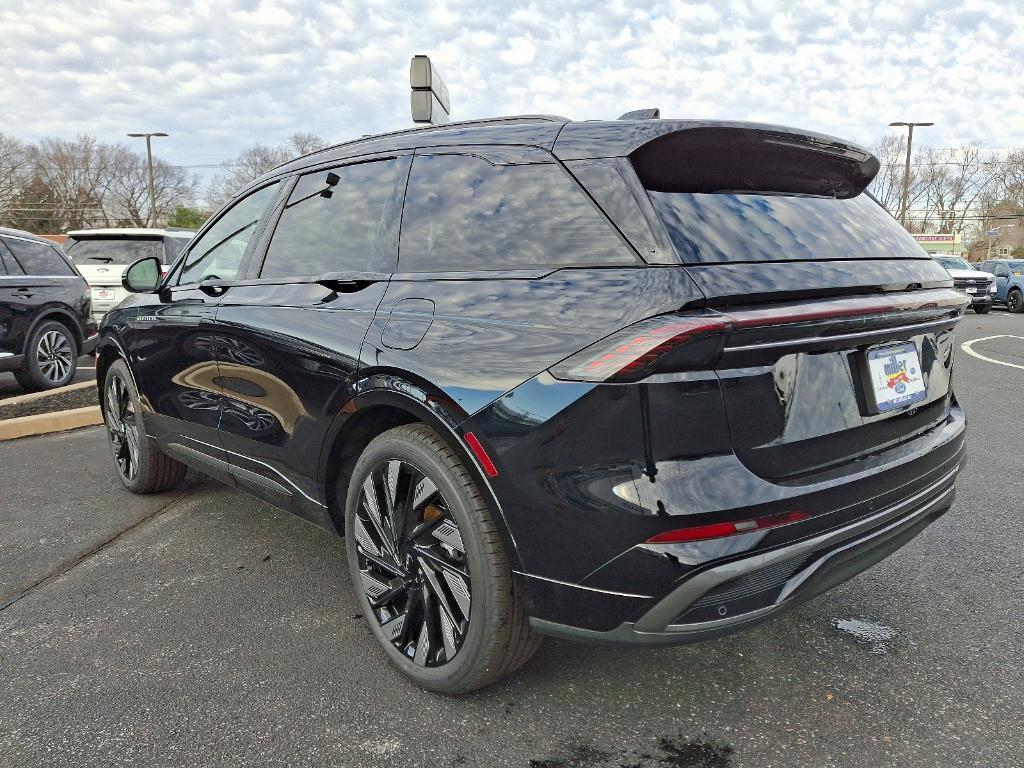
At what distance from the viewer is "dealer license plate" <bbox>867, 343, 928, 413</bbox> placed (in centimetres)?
207

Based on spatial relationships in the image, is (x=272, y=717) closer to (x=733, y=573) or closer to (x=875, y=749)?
(x=733, y=573)

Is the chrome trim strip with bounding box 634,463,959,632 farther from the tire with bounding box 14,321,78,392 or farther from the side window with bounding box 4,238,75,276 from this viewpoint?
the side window with bounding box 4,238,75,276

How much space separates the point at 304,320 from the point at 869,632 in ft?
7.53

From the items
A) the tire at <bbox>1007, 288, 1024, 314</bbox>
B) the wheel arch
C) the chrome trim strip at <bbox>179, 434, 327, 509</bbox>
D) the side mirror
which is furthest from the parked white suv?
the tire at <bbox>1007, 288, 1024, 314</bbox>

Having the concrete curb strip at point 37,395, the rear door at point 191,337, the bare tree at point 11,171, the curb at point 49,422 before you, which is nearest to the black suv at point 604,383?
the rear door at point 191,337

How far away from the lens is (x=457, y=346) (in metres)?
2.12

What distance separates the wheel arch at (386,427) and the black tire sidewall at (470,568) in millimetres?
73

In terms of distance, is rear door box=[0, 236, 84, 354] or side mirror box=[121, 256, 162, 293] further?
rear door box=[0, 236, 84, 354]

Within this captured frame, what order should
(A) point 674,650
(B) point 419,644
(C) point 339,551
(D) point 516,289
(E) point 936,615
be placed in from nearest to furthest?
1. (D) point 516,289
2. (B) point 419,644
3. (A) point 674,650
4. (E) point 936,615
5. (C) point 339,551

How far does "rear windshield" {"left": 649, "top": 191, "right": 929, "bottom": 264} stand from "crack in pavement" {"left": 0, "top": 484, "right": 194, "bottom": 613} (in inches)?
117

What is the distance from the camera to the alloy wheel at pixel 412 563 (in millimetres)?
2191

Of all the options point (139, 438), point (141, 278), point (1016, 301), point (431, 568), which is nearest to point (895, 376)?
point (431, 568)

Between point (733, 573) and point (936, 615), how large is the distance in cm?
147

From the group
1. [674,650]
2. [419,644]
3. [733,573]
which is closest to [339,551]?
[419,644]
